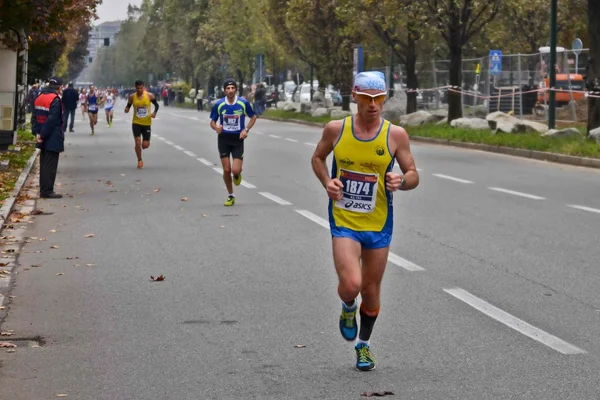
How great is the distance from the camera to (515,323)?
8.27 meters

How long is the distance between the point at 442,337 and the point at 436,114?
36547 mm

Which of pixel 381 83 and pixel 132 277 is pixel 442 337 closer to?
pixel 381 83

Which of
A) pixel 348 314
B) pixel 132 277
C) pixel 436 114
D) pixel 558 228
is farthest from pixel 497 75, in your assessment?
pixel 348 314

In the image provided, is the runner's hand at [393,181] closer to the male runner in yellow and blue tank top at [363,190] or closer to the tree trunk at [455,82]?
the male runner in yellow and blue tank top at [363,190]

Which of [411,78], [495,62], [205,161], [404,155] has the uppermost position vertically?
[495,62]

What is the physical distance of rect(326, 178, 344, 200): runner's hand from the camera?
6.76 metres

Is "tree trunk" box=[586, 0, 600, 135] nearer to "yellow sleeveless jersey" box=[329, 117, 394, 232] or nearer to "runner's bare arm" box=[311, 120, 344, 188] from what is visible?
"runner's bare arm" box=[311, 120, 344, 188]

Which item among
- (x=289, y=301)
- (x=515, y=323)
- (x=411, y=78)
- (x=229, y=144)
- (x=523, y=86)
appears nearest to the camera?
(x=515, y=323)

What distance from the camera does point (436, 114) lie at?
4397 cm

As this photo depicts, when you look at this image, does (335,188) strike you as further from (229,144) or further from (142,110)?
(142,110)

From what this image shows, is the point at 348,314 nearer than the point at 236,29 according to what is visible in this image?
Yes

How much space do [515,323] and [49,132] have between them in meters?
11.6

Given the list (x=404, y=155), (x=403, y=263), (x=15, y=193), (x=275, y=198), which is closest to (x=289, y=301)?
(x=403, y=263)

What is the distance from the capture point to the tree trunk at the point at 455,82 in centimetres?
3953
